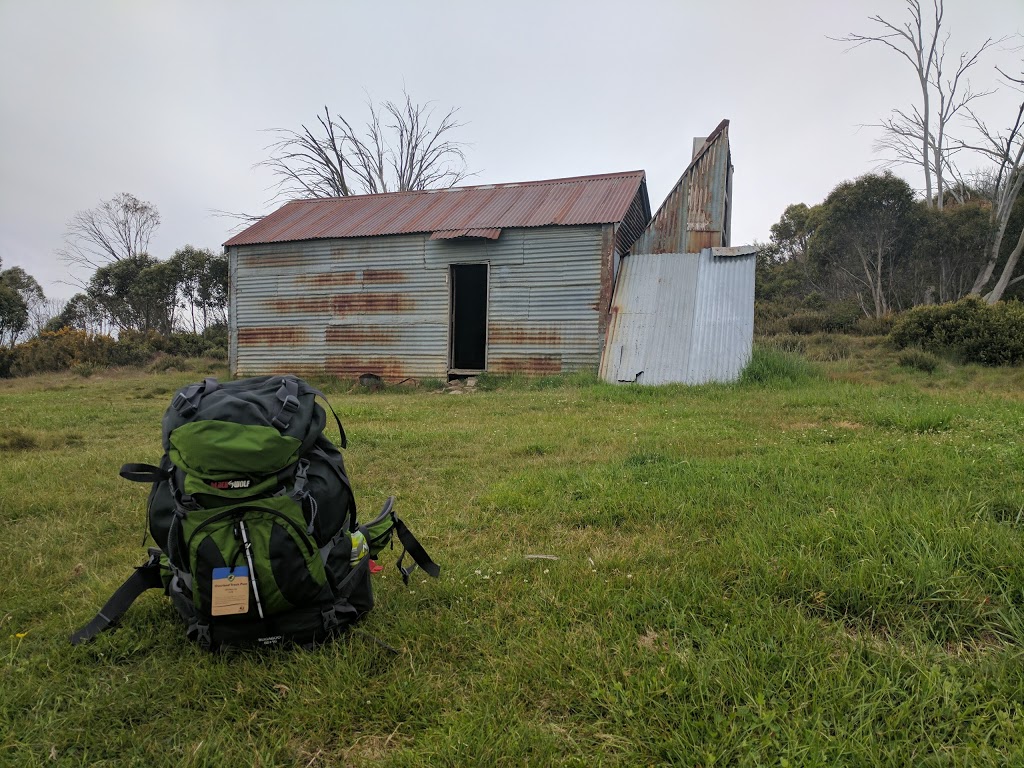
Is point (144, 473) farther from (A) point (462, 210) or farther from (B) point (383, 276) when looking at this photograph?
(A) point (462, 210)

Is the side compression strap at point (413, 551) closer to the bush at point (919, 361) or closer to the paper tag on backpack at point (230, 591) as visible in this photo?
the paper tag on backpack at point (230, 591)

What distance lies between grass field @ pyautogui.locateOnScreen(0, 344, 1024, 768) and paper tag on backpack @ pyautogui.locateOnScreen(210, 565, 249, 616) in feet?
0.86

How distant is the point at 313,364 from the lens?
570 inches

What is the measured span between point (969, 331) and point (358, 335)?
45.8 feet

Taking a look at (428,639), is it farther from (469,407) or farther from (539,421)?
(469,407)

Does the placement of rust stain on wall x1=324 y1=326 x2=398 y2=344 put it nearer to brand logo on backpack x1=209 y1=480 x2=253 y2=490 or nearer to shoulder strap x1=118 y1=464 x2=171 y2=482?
shoulder strap x1=118 y1=464 x2=171 y2=482

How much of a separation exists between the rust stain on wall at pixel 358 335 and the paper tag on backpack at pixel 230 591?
12279 millimetres

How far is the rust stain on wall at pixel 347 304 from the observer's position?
13883mm

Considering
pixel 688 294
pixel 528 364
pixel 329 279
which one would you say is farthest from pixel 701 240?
pixel 329 279

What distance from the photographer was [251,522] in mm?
1901

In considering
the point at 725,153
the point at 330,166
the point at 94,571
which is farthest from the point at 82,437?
the point at 330,166

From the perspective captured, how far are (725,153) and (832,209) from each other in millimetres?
11696

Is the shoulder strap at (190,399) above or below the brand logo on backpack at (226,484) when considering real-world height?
above

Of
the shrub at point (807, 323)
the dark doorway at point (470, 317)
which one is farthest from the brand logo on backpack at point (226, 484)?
the shrub at point (807, 323)
